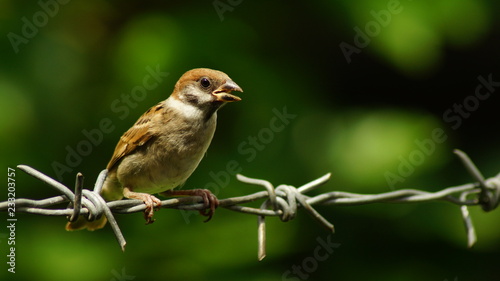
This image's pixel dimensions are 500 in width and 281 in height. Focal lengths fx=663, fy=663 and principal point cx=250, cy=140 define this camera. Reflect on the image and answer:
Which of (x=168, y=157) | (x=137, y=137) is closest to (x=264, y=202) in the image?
(x=168, y=157)

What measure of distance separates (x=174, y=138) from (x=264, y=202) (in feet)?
2.74

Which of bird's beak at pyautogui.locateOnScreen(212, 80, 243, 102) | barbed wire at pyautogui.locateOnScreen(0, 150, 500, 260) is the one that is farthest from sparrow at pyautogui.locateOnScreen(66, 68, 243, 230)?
barbed wire at pyautogui.locateOnScreen(0, 150, 500, 260)

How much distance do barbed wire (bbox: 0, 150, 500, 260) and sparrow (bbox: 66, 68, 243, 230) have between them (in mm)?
A: 358

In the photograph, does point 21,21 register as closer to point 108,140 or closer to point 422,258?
point 108,140

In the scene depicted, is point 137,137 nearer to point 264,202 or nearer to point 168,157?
point 168,157

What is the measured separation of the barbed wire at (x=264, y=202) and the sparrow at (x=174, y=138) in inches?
14.1

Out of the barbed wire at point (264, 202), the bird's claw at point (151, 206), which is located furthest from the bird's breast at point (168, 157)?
the barbed wire at point (264, 202)

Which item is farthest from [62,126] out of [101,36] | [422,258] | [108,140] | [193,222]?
[422,258]

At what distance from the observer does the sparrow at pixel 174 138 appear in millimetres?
3412

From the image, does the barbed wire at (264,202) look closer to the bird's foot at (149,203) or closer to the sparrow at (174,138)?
the bird's foot at (149,203)

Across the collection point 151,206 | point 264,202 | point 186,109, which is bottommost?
point 264,202

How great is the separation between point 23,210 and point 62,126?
224 cm

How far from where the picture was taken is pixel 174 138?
3439 millimetres

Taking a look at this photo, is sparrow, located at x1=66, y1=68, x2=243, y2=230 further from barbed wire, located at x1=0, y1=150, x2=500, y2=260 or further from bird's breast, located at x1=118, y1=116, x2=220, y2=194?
barbed wire, located at x1=0, y1=150, x2=500, y2=260
